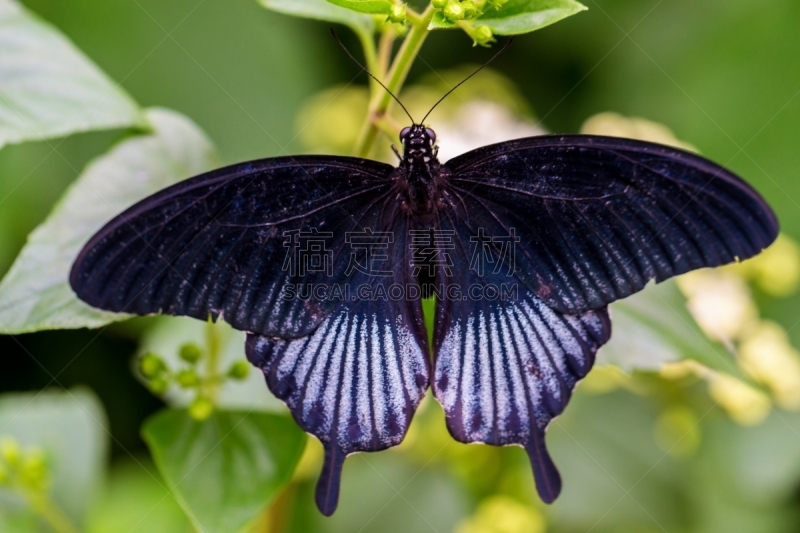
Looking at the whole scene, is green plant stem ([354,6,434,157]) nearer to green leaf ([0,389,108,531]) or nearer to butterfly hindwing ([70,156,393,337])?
butterfly hindwing ([70,156,393,337])

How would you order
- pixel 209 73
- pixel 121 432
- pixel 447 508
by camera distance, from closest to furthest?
pixel 447 508 < pixel 121 432 < pixel 209 73

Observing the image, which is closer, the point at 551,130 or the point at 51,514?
the point at 51,514

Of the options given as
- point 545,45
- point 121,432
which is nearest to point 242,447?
point 121,432

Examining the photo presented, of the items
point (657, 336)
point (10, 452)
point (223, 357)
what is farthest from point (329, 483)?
point (10, 452)

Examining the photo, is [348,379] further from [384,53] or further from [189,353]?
[384,53]

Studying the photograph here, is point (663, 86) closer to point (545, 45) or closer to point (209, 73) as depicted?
point (545, 45)

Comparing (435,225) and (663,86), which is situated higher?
(663,86)

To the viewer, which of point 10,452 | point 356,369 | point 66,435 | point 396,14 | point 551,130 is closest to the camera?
point 396,14
